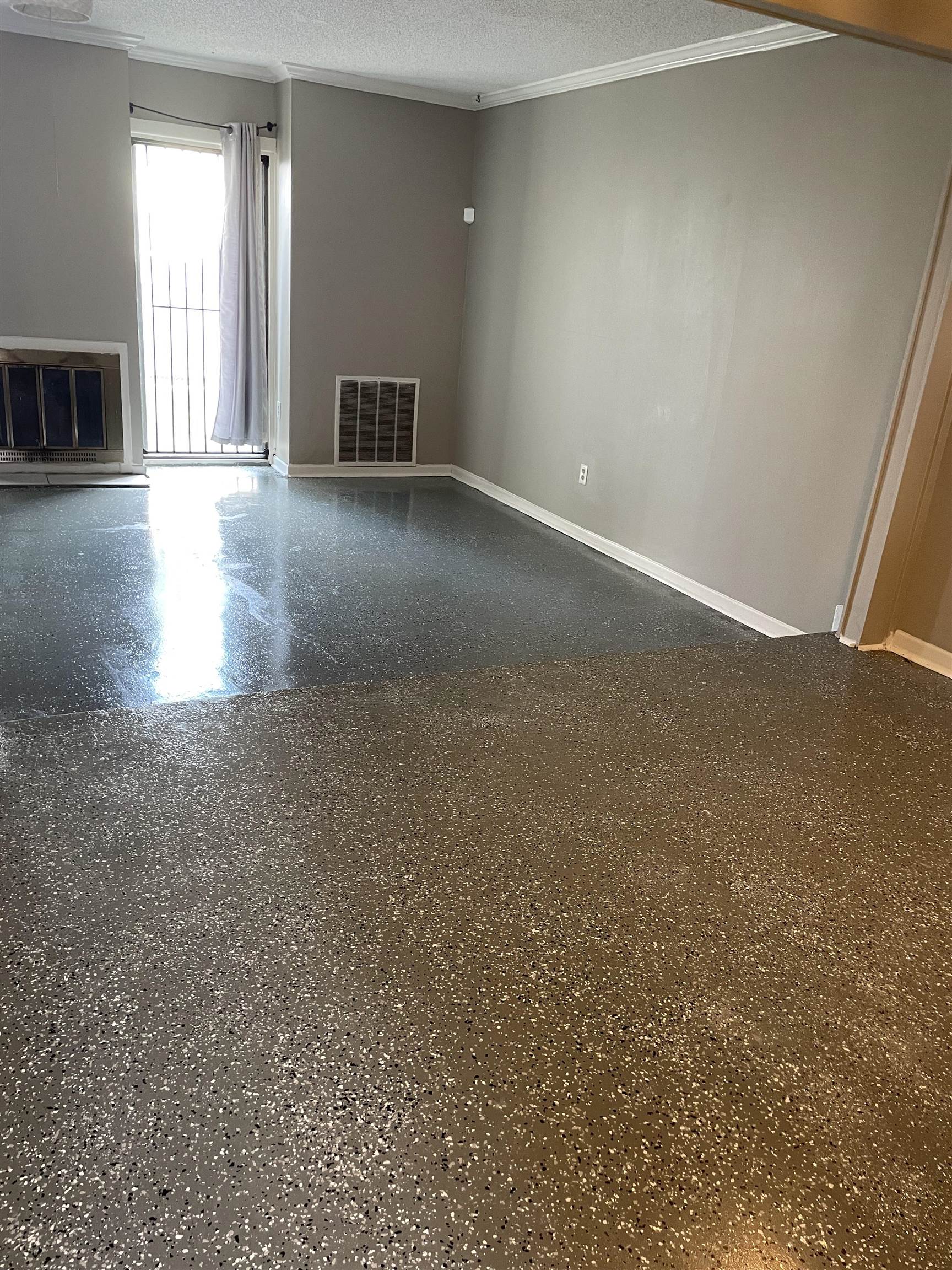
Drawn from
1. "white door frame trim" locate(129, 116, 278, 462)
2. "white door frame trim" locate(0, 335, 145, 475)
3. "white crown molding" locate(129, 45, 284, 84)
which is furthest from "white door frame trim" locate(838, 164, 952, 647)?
"white door frame trim" locate(0, 335, 145, 475)

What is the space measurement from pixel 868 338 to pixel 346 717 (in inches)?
102

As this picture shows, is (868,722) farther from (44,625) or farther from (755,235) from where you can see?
(44,625)

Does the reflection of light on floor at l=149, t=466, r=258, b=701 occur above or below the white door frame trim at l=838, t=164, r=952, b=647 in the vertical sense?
below

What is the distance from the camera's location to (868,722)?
232cm

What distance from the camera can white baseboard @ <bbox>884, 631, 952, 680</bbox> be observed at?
2811 mm

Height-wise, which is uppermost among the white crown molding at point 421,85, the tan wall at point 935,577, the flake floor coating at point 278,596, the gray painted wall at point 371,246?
the white crown molding at point 421,85

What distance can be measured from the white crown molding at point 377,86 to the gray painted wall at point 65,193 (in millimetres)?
994

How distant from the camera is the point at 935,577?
287 cm

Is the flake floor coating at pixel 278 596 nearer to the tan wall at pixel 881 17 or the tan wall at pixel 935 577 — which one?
the tan wall at pixel 935 577

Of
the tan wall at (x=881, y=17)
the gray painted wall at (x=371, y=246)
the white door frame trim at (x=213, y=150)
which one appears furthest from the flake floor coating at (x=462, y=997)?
the white door frame trim at (x=213, y=150)

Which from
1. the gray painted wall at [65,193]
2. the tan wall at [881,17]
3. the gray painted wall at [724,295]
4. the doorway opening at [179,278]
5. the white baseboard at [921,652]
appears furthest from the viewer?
the doorway opening at [179,278]

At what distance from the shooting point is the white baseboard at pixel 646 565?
407 centimetres

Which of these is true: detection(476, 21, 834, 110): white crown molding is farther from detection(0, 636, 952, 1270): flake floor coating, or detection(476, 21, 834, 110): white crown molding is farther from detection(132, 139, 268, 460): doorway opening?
detection(0, 636, 952, 1270): flake floor coating

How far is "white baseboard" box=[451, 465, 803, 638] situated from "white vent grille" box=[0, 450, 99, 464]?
99.6 inches
